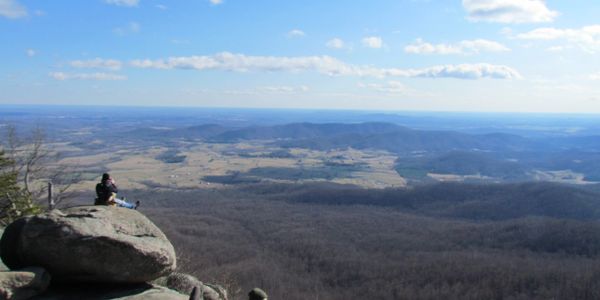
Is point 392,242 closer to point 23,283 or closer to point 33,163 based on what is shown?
point 33,163

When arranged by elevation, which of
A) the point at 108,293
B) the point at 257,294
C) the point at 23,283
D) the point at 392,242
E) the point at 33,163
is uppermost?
the point at 33,163

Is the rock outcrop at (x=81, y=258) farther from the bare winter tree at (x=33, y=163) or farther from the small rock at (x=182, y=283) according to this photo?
the bare winter tree at (x=33, y=163)

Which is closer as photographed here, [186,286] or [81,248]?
[81,248]

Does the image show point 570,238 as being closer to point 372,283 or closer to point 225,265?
point 372,283

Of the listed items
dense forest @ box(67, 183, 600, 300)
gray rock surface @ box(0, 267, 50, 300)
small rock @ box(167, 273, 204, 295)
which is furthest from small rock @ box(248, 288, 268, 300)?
dense forest @ box(67, 183, 600, 300)

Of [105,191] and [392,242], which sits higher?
[105,191]

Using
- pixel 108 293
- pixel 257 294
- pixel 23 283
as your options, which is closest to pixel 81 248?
pixel 23 283

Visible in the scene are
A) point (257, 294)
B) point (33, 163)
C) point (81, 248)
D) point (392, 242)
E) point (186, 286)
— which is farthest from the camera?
point (392, 242)

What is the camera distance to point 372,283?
212 ft

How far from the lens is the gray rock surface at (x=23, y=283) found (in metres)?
12.9

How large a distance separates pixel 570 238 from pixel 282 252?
47.7 meters

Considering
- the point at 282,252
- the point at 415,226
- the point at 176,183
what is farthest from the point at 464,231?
the point at 176,183

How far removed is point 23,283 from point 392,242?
78.4 m

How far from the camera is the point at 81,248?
14.2 meters
